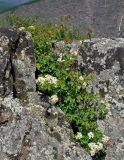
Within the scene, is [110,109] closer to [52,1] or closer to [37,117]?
[37,117]

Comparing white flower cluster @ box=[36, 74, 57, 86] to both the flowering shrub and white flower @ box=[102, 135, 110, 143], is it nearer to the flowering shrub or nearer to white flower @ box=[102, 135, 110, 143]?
the flowering shrub

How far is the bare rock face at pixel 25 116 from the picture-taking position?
9.99 meters

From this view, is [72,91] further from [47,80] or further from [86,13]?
[86,13]

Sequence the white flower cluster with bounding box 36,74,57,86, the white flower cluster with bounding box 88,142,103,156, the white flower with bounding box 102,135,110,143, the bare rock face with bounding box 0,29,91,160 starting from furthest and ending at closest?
1. the white flower cluster with bounding box 36,74,57,86
2. the white flower with bounding box 102,135,110,143
3. the white flower cluster with bounding box 88,142,103,156
4. the bare rock face with bounding box 0,29,91,160

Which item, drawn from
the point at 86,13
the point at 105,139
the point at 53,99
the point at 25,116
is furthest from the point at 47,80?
the point at 86,13

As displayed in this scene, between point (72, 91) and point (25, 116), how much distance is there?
6.43 ft

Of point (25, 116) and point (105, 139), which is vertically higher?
point (25, 116)

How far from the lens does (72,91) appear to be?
11945 mm

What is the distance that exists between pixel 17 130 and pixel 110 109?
311 centimetres

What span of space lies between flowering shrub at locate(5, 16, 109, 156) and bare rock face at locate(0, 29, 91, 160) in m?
0.41

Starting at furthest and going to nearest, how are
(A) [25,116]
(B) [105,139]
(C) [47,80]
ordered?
(C) [47,80], (B) [105,139], (A) [25,116]

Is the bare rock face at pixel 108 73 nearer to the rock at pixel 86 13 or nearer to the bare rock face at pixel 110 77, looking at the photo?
the bare rock face at pixel 110 77

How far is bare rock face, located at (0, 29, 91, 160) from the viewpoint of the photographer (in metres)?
9.99

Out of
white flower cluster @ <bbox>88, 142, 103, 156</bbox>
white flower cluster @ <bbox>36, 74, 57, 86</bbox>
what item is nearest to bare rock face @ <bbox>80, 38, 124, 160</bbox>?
white flower cluster @ <bbox>88, 142, 103, 156</bbox>
